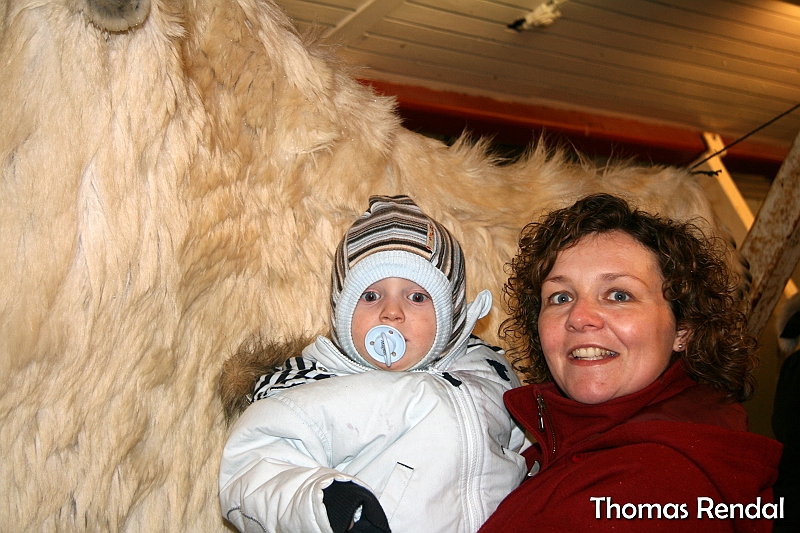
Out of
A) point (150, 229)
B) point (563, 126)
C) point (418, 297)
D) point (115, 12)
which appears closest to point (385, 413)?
point (418, 297)

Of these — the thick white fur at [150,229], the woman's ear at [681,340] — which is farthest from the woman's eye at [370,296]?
the woman's ear at [681,340]

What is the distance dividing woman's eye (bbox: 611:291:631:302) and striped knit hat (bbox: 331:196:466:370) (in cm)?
27

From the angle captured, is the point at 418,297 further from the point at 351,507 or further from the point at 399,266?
the point at 351,507

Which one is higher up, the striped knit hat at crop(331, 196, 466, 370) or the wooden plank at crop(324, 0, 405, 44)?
the wooden plank at crop(324, 0, 405, 44)

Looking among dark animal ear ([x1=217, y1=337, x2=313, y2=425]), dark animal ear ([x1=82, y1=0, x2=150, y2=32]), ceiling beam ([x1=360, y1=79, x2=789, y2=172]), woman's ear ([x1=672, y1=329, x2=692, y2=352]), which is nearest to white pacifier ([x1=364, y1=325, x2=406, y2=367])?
dark animal ear ([x1=217, y1=337, x2=313, y2=425])

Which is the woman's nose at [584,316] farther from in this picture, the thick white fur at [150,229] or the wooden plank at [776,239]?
the wooden plank at [776,239]

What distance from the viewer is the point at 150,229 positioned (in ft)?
3.35

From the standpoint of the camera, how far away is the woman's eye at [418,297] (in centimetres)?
115

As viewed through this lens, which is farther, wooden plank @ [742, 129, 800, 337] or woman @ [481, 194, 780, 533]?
wooden plank @ [742, 129, 800, 337]

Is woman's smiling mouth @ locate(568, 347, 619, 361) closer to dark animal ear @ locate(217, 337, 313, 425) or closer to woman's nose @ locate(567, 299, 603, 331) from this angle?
woman's nose @ locate(567, 299, 603, 331)

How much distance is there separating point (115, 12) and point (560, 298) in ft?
2.59

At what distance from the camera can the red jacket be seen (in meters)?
0.85

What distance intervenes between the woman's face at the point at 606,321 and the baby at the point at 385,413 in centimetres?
16

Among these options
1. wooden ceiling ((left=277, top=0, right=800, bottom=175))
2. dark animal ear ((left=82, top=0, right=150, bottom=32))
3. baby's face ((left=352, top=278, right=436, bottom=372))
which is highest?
wooden ceiling ((left=277, top=0, right=800, bottom=175))
